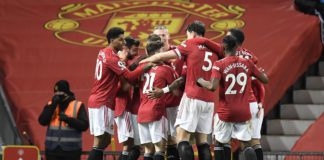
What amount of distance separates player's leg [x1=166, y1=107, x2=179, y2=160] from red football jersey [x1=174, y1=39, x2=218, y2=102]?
0.77m

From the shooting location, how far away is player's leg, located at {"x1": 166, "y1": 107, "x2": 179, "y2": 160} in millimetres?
13719

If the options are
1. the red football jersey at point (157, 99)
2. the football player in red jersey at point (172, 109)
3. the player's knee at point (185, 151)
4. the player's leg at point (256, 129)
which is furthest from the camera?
the football player in red jersey at point (172, 109)

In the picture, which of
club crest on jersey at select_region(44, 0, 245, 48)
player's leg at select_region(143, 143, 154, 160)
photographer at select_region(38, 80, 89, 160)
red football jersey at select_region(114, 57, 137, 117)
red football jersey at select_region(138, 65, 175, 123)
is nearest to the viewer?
red football jersey at select_region(138, 65, 175, 123)

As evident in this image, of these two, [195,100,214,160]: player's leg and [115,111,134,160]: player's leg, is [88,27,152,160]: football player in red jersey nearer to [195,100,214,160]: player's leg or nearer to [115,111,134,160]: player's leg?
[115,111,134,160]: player's leg

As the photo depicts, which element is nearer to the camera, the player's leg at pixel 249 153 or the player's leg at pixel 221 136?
the player's leg at pixel 249 153

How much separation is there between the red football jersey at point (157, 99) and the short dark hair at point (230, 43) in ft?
2.83

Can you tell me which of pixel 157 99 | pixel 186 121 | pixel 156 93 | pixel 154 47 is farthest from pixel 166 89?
pixel 154 47

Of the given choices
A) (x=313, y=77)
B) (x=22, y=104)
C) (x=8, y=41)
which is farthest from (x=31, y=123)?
(x=313, y=77)

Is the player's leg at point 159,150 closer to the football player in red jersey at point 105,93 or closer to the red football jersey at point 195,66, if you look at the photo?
the red football jersey at point 195,66

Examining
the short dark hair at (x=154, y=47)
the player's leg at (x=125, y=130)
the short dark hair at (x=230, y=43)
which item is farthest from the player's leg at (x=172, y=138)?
Result: the short dark hair at (x=230, y=43)

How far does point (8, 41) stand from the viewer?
19188 millimetres

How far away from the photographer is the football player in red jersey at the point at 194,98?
1291 centimetres

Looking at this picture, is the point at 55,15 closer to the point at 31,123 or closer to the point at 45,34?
the point at 45,34

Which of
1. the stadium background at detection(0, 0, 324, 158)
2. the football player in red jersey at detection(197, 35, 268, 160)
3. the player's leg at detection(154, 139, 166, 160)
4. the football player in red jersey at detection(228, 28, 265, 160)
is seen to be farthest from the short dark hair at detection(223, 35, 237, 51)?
the stadium background at detection(0, 0, 324, 158)
